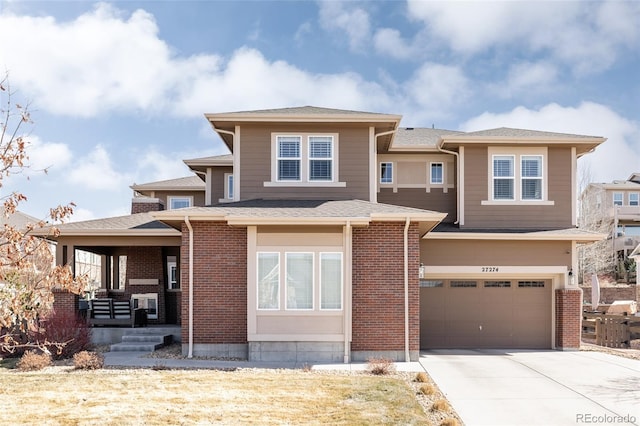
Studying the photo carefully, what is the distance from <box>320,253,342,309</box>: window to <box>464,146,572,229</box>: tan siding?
551 centimetres

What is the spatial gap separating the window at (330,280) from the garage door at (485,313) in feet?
14.4

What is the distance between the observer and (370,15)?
18156 millimetres

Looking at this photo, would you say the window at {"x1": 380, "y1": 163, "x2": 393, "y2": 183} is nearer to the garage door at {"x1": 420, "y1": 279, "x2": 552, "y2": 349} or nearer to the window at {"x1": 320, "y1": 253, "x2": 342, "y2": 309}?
the garage door at {"x1": 420, "y1": 279, "x2": 552, "y2": 349}

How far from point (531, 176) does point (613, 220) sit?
36.0 meters

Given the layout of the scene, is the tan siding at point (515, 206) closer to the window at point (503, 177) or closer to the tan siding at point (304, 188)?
the window at point (503, 177)

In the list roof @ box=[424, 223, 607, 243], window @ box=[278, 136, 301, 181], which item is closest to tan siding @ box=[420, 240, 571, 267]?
roof @ box=[424, 223, 607, 243]

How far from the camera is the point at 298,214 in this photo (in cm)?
1462

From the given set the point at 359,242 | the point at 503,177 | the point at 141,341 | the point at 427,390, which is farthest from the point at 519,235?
the point at 141,341

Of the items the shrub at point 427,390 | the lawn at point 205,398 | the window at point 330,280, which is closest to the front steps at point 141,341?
the lawn at point 205,398

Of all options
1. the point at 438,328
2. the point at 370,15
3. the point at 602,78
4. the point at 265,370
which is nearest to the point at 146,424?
the point at 265,370

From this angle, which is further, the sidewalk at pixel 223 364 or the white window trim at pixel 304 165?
the white window trim at pixel 304 165

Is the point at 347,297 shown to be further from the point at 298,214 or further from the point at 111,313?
the point at 111,313

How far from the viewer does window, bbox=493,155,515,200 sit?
1847cm

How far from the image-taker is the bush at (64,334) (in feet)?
50.3
